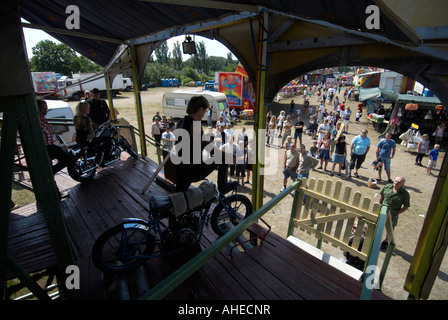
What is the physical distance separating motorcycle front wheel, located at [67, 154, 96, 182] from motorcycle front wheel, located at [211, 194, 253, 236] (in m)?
3.29

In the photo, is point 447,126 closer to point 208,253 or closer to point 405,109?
point 405,109

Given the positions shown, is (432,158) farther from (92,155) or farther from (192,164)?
(92,155)

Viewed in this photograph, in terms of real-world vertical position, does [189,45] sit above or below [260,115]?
above

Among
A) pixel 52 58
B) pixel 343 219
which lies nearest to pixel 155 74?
pixel 52 58

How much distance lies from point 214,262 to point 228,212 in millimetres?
713

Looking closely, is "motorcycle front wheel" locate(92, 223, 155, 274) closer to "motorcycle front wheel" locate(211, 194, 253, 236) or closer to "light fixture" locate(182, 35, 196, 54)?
"motorcycle front wheel" locate(211, 194, 253, 236)

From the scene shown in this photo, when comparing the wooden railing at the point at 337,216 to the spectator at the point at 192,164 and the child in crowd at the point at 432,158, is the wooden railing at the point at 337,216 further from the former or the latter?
the child in crowd at the point at 432,158

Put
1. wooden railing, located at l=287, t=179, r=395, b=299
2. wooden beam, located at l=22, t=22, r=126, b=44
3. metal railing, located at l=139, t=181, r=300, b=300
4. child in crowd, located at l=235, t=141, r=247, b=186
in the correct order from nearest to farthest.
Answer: metal railing, located at l=139, t=181, r=300, b=300 < wooden railing, located at l=287, t=179, r=395, b=299 < wooden beam, located at l=22, t=22, r=126, b=44 < child in crowd, located at l=235, t=141, r=247, b=186

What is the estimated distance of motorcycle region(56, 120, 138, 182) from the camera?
479cm

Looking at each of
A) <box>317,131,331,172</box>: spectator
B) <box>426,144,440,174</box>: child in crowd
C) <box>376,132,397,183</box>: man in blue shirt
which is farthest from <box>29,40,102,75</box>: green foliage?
<box>426,144,440,174</box>: child in crowd

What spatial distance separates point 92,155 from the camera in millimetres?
5199

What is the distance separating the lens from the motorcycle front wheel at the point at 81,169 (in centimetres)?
473

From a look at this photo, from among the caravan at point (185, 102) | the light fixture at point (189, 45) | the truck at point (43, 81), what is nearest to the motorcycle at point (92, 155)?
the light fixture at point (189, 45)

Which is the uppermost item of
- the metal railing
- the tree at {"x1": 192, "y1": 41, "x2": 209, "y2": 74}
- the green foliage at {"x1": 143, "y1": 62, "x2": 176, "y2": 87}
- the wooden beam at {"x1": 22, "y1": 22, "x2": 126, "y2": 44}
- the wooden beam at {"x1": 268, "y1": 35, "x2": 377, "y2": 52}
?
the tree at {"x1": 192, "y1": 41, "x2": 209, "y2": 74}
